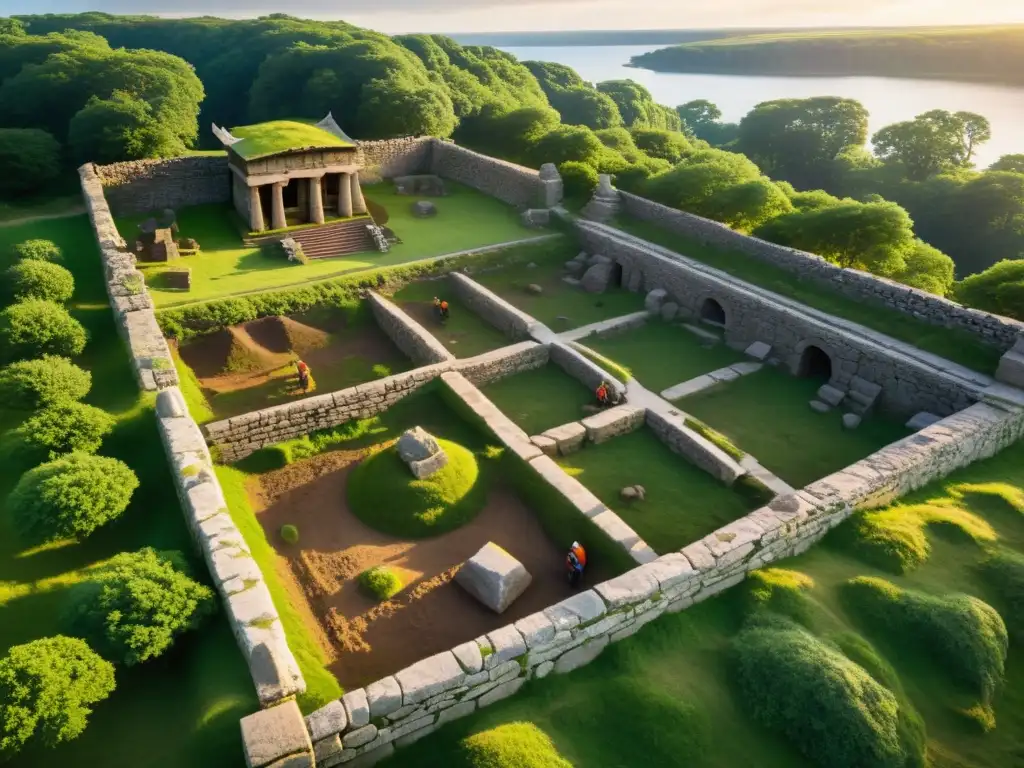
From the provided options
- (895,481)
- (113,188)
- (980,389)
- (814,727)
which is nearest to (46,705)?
(814,727)

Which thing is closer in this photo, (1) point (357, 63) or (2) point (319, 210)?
(2) point (319, 210)

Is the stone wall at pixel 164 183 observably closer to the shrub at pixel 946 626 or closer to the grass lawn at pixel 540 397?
the grass lawn at pixel 540 397

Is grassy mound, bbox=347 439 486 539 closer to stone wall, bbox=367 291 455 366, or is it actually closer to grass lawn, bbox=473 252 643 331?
stone wall, bbox=367 291 455 366

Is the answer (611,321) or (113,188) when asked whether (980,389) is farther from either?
(113,188)

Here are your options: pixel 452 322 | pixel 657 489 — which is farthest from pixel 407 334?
pixel 657 489

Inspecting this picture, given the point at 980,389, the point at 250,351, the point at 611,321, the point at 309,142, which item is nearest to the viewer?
the point at 980,389

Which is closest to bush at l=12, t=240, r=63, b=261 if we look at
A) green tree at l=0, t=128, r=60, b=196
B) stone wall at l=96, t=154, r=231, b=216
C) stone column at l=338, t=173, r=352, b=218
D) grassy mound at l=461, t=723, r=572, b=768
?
stone wall at l=96, t=154, r=231, b=216

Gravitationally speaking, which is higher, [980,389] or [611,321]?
[980,389]

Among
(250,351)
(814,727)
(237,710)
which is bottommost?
(250,351)
